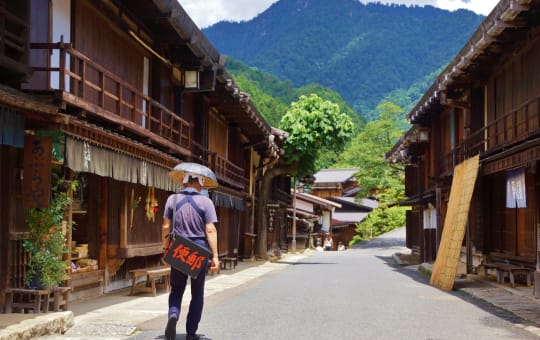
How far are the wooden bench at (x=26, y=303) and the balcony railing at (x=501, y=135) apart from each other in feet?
33.1

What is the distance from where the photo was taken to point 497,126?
18.9 metres

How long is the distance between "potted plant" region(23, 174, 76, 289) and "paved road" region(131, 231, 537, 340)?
1690mm

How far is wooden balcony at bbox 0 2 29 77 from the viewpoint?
944 centimetres

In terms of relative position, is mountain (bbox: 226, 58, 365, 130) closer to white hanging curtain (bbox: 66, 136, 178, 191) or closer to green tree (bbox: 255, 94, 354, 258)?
green tree (bbox: 255, 94, 354, 258)

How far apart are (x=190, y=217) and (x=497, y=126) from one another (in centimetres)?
1331

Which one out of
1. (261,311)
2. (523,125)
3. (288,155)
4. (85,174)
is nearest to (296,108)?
(288,155)

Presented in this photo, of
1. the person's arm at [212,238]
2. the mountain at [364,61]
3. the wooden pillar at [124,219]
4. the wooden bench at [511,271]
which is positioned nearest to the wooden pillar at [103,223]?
the wooden pillar at [124,219]

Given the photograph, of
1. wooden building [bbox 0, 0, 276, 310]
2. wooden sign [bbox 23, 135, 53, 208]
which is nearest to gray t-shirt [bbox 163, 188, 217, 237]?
wooden building [bbox 0, 0, 276, 310]

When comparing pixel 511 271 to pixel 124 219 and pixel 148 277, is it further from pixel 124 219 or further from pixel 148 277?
pixel 124 219

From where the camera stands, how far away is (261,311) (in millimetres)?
11641

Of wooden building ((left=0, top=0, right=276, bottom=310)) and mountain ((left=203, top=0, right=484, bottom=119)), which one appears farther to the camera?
mountain ((left=203, top=0, right=484, bottom=119))

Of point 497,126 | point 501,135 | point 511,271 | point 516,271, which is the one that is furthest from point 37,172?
point 501,135

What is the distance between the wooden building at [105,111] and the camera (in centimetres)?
1016

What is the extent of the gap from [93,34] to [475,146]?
11.7 metres
